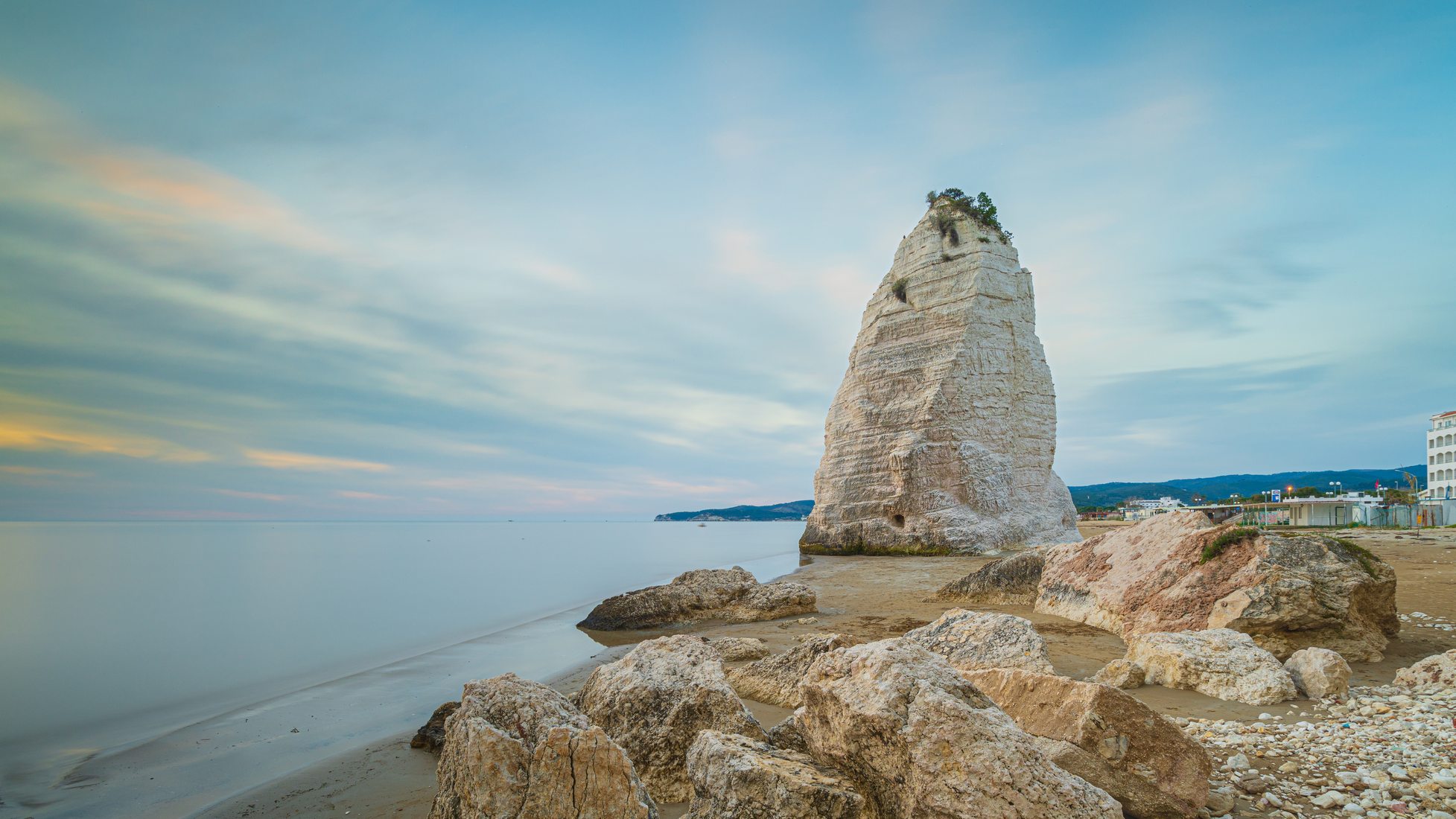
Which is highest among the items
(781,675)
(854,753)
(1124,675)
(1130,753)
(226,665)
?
(854,753)

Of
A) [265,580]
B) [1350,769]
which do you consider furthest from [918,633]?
[265,580]

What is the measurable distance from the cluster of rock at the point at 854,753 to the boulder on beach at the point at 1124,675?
210cm

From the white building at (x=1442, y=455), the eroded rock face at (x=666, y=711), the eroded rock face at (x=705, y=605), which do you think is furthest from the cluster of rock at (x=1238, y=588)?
the white building at (x=1442, y=455)

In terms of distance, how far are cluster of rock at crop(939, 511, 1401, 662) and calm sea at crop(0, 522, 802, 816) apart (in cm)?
786

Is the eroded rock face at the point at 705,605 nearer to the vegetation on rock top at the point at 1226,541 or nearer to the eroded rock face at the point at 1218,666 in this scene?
the vegetation on rock top at the point at 1226,541

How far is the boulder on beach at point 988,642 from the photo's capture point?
6504 millimetres

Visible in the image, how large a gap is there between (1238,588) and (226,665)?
49.1 feet

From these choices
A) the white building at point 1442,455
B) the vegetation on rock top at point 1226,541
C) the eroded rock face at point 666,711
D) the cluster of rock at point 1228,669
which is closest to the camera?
the eroded rock face at point 666,711

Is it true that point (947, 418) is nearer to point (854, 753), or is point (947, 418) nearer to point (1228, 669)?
point (1228, 669)

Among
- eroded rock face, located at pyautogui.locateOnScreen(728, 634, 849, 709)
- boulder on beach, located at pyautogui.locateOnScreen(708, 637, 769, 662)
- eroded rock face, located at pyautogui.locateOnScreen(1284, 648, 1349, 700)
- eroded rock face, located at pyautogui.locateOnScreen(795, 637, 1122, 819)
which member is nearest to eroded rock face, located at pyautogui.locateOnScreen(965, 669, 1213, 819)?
eroded rock face, located at pyautogui.locateOnScreen(795, 637, 1122, 819)

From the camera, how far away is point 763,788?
3.13 meters

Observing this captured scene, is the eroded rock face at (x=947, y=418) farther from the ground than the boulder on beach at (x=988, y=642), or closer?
farther from the ground

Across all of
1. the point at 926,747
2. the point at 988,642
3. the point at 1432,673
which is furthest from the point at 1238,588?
the point at 926,747

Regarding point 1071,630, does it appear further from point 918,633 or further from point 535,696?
point 535,696
